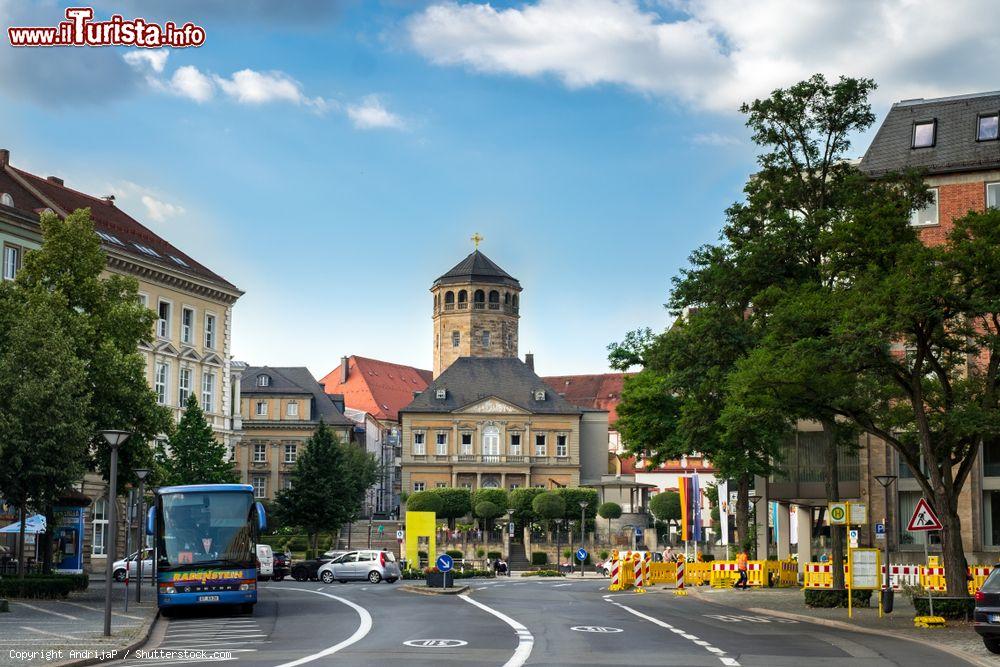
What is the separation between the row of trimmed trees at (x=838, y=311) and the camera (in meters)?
28.5

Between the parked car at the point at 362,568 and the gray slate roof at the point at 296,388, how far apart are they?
6022cm

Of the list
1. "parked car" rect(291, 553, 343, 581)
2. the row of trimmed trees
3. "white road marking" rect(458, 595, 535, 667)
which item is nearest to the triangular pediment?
"parked car" rect(291, 553, 343, 581)

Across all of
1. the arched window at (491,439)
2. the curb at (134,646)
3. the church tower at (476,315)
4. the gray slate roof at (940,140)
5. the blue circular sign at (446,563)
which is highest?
the church tower at (476,315)

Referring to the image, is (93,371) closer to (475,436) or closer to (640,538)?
(640,538)

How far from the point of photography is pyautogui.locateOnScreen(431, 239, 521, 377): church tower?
146m

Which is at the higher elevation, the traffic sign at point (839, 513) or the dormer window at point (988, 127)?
the dormer window at point (988, 127)

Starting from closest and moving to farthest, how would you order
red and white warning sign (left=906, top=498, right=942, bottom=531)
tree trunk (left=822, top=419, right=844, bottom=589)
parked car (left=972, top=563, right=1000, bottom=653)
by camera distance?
parked car (left=972, top=563, right=1000, bottom=653) → red and white warning sign (left=906, top=498, right=942, bottom=531) → tree trunk (left=822, top=419, right=844, bottom=589)

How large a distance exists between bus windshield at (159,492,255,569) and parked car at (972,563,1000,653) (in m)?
16.1

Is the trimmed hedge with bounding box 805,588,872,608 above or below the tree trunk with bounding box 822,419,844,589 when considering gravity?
below

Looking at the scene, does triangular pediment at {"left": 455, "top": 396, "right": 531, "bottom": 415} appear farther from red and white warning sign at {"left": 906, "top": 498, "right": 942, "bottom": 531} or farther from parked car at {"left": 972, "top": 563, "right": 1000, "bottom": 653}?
parked car at {"left": 972, "top": 563, "right": 1000, "bottom": 653}

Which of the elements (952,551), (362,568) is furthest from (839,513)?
(362,568)

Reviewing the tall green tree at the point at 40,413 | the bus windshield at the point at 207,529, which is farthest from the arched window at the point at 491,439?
the bus windshield at the point at 207,529

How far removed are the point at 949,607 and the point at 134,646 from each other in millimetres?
16761

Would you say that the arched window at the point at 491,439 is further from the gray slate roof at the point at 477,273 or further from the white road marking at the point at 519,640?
the white road marking at the point at 519,640
